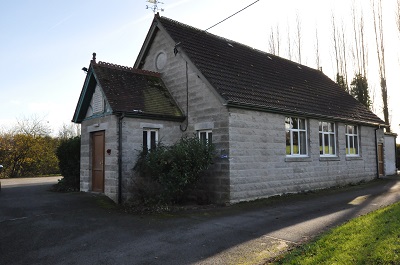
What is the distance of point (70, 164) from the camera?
49.3 ft

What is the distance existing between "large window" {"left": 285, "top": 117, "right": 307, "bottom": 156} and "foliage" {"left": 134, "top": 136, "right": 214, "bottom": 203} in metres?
4.31

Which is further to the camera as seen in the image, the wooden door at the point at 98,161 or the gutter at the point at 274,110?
the wooden door at the point at 98,161

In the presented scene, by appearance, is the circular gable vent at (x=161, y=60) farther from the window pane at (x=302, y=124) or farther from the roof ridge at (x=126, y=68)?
the window pane at (x=302, y=124)

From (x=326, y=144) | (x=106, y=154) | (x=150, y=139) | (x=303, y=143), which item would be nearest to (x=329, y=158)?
(x=326, y=144)

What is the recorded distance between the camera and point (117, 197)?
11.2m

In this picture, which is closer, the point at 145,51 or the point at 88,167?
the point at 88,167

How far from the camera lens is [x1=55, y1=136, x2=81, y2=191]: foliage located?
47.7 feet

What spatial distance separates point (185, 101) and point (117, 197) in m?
4.81

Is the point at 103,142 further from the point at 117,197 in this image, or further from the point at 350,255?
the point at 350,255

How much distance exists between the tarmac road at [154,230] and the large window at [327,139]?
393 centimetres

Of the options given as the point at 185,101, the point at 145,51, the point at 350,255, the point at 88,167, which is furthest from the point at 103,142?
the point at 350,255

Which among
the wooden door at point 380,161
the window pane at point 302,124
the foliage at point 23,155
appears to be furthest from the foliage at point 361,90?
the foliage at point 23,155

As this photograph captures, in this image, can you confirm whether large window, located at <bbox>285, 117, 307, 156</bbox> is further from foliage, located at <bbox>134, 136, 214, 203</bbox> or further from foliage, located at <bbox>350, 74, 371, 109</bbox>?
foliage, located at <bbox>350, 74, 371, 109</bbox>

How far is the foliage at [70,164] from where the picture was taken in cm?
1452
